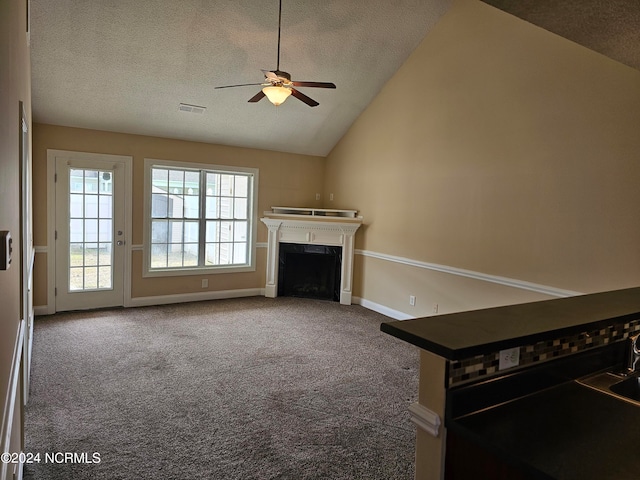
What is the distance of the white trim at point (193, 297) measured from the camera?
617 centimetres

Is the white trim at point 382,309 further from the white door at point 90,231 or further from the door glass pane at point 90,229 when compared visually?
the door glass pane at point 90,229

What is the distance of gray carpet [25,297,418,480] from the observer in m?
2.53

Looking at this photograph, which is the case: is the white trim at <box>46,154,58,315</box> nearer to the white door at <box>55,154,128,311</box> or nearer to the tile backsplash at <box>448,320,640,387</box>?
the white door at <box>55,154,128,311</box>

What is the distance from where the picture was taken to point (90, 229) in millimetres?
5750

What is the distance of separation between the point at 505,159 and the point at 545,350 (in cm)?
322

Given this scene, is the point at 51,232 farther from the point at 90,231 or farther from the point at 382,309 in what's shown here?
the point at 382,309

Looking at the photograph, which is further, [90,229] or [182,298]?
[182,298]

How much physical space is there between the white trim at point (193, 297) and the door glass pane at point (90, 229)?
52cm

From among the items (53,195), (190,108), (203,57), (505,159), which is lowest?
(53,195)

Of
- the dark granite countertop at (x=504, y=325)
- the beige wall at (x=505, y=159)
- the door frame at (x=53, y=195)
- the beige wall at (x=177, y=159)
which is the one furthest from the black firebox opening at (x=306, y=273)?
the dark granite countertop at (x=504, y=325)

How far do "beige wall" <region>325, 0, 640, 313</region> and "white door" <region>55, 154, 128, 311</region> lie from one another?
363 cm

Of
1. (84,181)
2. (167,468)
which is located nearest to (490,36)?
(167,468)

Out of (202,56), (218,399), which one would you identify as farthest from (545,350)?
(202,56)

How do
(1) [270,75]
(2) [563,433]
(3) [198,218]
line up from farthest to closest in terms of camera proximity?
1. (3) [198,218]
2. (1) [270,75]
3. (2) [563,433]
